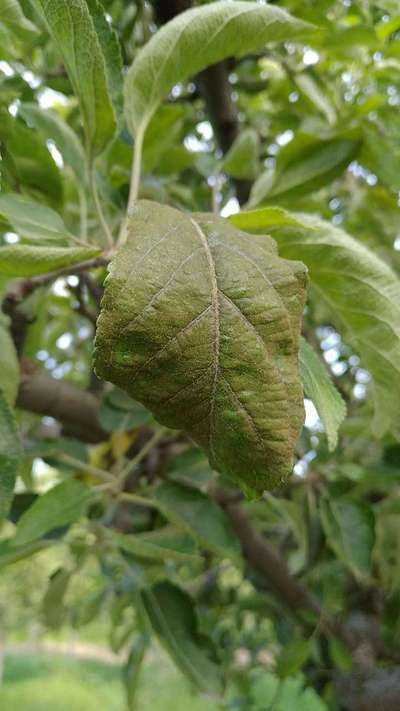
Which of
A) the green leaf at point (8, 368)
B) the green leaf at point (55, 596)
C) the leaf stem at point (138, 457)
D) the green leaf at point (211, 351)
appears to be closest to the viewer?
the green leaf at point (211, 351)

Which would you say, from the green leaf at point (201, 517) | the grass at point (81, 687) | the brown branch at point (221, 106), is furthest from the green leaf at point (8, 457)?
the grass at point (81, 687)

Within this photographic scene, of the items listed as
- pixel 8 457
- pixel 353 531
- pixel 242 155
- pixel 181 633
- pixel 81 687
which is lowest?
pixel 81 687

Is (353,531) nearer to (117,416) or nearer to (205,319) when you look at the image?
(117,416)

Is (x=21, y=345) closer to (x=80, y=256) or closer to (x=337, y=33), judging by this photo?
(x=80, y=256)

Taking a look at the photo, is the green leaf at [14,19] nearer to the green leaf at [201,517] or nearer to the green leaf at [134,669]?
the green leaf at [201,517]

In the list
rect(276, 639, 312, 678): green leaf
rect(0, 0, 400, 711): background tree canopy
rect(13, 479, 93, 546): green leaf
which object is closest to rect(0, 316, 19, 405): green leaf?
rect(0, 0, 400, 711): background tree canopy

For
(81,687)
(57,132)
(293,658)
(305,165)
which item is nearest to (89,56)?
(57,132)

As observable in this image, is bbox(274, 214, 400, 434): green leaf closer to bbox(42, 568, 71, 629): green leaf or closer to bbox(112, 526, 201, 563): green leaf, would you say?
bbox(112, 526, 201, 563): green leaf
